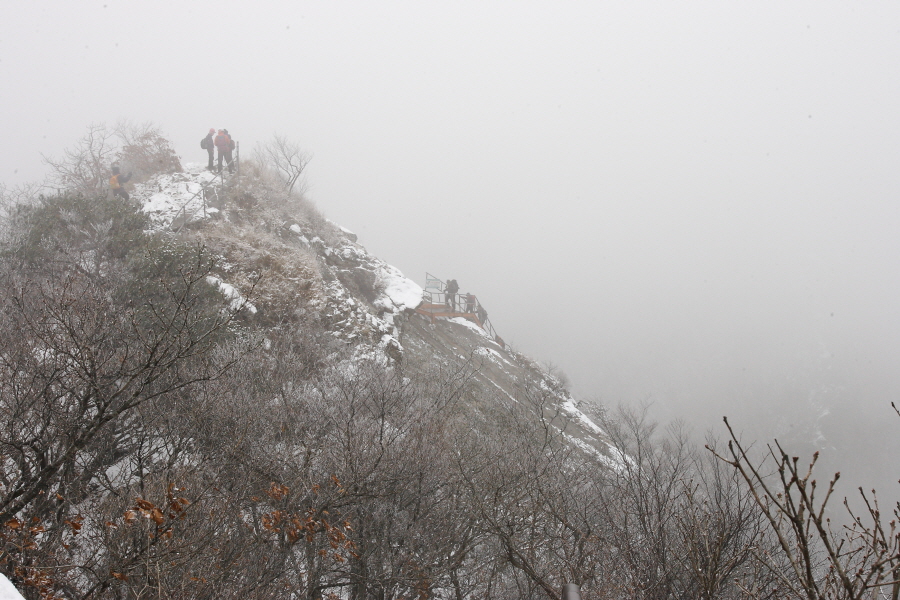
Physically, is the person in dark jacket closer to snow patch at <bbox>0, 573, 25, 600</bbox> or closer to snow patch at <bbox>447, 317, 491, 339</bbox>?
snow patch at <bbox>447, 317, 491, 339</bbox>

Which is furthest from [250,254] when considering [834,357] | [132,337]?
[834,357]

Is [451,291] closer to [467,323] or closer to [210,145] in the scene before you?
[467,323]

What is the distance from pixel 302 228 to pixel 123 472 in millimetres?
14652

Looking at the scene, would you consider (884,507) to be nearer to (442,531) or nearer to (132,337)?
(442,531)

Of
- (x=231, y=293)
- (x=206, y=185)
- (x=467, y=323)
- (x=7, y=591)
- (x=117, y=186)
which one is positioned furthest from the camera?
(x=467, y=323)

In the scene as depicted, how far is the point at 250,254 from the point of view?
52.0 ft

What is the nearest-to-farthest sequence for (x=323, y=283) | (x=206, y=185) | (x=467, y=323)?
(x=323, y=283)
(x=206, y=185)
(x=467, y=323)

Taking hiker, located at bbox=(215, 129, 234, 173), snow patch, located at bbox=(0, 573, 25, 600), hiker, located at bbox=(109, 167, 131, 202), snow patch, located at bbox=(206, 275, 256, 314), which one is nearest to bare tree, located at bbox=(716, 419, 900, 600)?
snow patch, located at bbox=(0, 573, 25, 600)

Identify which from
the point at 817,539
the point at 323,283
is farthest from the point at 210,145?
the point at 817,539

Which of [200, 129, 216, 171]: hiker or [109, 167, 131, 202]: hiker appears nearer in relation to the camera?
[109, 167, 131, 202]: hiker

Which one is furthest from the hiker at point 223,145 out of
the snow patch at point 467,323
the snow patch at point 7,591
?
the snow patch at point 7,591

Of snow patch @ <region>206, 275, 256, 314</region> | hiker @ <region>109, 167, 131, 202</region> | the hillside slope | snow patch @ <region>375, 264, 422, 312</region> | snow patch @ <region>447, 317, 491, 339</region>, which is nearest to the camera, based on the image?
snow patch @ <region>206, 275, 256, 314</region>

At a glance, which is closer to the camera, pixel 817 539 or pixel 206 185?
pixel 817 539

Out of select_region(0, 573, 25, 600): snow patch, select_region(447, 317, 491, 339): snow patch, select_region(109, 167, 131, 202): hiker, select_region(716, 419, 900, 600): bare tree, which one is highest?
select_region(447, 317, 491, 339): snow patch
